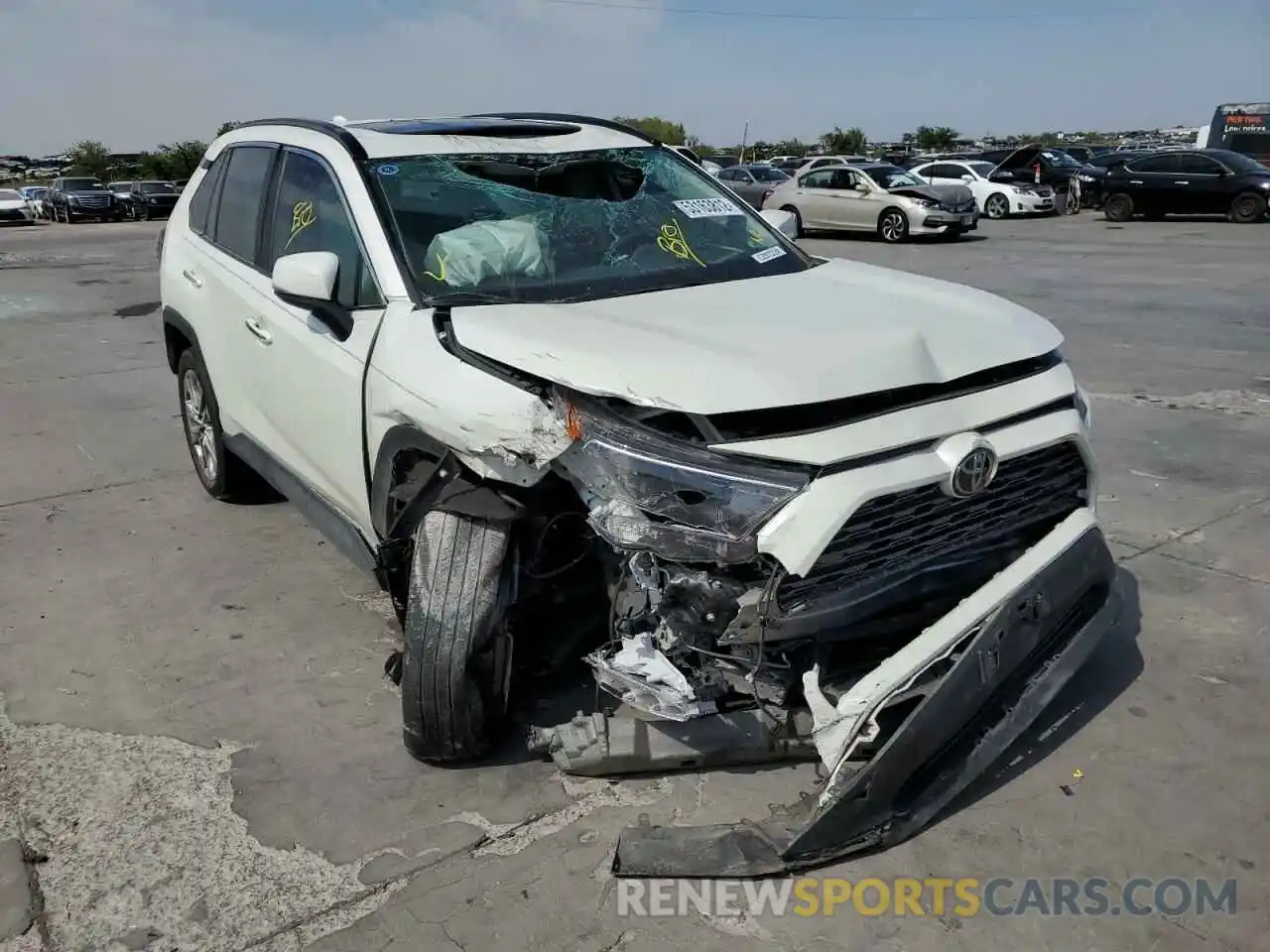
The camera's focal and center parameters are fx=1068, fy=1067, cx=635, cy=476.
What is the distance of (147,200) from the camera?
37.5 m

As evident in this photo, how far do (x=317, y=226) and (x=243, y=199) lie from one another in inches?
40.4

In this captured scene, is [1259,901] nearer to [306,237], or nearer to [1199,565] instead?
[1199,565]

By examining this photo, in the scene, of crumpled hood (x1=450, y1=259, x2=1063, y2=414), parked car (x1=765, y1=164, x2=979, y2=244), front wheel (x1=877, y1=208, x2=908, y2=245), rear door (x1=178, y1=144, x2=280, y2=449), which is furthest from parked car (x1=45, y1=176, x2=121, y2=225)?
crumpled hood (x1=450, y1=259, x2=1063, y2=414)

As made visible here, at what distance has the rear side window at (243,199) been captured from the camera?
182 inches

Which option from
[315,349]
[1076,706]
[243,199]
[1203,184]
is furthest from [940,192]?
[315,349]

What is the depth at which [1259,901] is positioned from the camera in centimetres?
265

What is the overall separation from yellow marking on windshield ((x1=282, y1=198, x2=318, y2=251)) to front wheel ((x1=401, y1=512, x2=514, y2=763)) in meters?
1.59

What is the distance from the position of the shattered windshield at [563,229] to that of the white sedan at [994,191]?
22.1 m

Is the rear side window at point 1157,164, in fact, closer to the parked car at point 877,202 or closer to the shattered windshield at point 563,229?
the parked car at point 877,202

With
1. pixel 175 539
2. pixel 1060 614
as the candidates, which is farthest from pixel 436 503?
pixel 175 539

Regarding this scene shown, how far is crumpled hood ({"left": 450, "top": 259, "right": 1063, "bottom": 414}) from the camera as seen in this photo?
2689 mm

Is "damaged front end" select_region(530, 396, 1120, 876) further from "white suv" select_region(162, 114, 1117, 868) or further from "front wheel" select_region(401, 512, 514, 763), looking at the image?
"front wheel" select_region(401, 512, 514, 763)

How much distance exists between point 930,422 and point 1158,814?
1316mm

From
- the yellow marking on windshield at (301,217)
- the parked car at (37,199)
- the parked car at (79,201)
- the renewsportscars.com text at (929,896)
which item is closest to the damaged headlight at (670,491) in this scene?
the renewsportscars.com text at (929,896)
